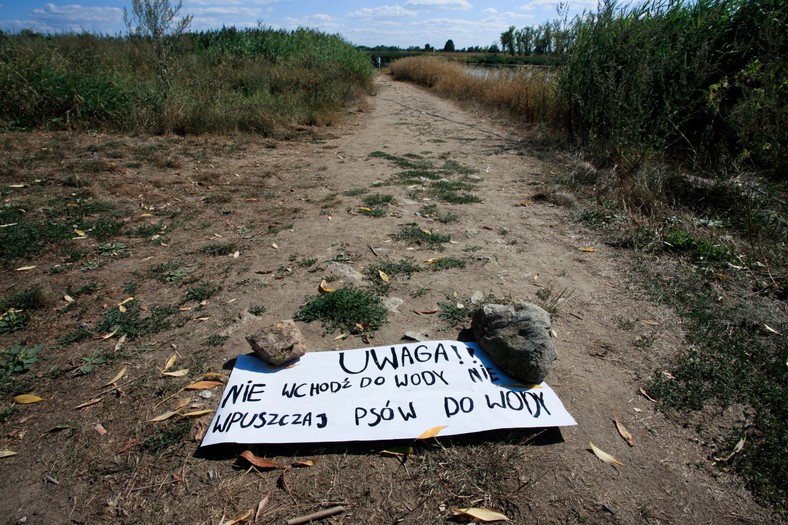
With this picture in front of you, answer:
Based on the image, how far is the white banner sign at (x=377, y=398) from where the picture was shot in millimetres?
1915

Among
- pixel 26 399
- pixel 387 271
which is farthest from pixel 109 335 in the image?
pixel 387 271

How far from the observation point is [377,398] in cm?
209

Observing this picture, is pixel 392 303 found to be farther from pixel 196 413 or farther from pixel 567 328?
pixel 196 413

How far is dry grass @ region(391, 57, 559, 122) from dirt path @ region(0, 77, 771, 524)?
188 inches

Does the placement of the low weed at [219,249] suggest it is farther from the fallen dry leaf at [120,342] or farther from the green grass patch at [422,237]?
the green grass patch at [422,237]

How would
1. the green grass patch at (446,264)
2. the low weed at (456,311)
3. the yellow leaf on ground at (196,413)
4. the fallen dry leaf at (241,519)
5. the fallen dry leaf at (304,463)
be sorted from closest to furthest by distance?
the fallen dry leaf at (241,519)
the fallen dry leaf at (304,463)
the yellow leaf on ground at (196,413)
the low weed at (456,311)
the green grass patch at (446,264)

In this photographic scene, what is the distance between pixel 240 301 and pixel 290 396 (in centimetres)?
97

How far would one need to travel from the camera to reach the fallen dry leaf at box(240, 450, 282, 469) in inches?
69.5

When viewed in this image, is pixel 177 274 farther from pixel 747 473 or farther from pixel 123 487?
pixel 747 473

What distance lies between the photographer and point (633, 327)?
2.74m

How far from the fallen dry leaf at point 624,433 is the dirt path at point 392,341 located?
3cm

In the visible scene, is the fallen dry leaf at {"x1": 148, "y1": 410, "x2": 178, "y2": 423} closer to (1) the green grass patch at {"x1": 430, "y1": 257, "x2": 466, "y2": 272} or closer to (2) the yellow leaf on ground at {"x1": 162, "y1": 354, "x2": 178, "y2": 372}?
(2) the yellow leaf on ground at {"x1": 162, "y1": 354, "x2": 178, "y2": 372}

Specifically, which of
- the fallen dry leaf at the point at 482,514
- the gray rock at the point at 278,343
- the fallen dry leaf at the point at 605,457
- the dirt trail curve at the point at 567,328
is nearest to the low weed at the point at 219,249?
the dirt trail curve at the point at 567,328

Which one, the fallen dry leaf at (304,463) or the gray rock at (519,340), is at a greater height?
the gray rock at (519,340)
